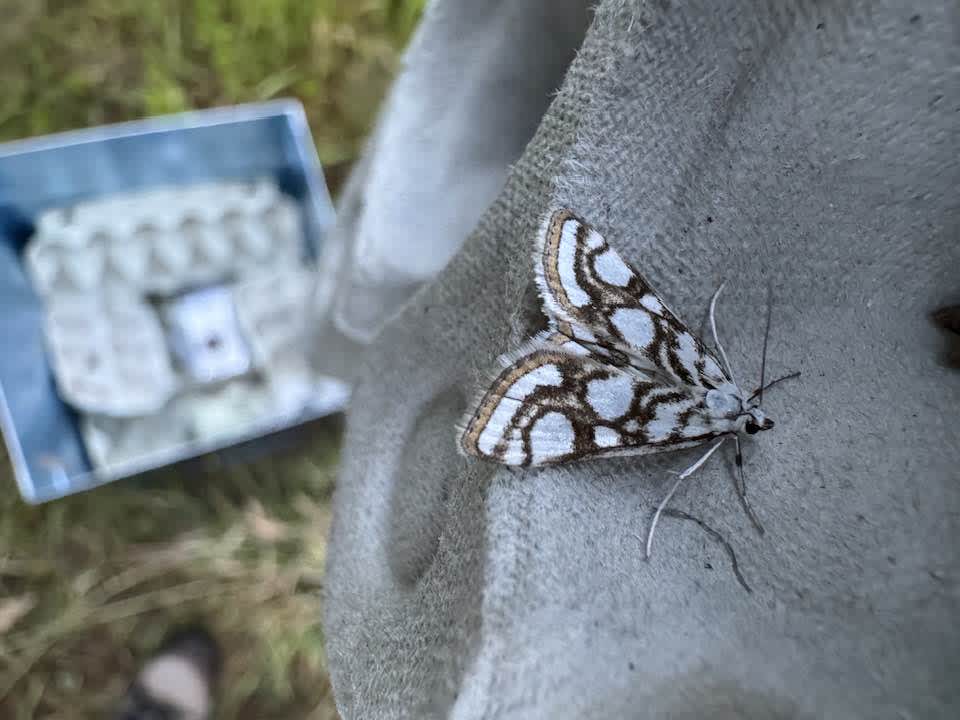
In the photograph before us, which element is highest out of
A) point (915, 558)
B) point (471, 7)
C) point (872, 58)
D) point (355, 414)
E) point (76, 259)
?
point (872, 58)

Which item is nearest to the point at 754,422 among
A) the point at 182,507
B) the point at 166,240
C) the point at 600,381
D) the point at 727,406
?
the point at 727,406

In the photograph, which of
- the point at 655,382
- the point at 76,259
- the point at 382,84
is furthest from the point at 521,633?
the point at 382,84

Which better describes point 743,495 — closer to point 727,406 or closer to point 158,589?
point 727,406

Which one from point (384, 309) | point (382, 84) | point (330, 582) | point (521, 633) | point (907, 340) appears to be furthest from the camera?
point (382, 84)

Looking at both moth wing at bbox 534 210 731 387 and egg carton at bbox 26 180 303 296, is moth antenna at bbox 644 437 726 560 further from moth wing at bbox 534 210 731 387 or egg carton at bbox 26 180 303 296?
egg carton at bbox 26 180 303 296

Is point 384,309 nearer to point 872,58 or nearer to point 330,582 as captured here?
point 330,582

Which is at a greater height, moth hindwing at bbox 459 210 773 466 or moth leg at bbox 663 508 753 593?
moth hindwing at bbox 459 210 773 466

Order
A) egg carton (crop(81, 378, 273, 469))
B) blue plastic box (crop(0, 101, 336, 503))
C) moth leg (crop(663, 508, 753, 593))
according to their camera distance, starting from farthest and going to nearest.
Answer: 1. egg carton (crop(81, 378, 273, 469))
2. blue plastic box (crop(0, 101, 336, 503))
3. moth leg (crop(663, 508, 753, 593))

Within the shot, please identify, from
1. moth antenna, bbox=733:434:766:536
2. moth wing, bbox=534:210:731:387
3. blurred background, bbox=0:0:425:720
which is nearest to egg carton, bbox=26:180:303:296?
blurred background, bbox=0:0:425:720
